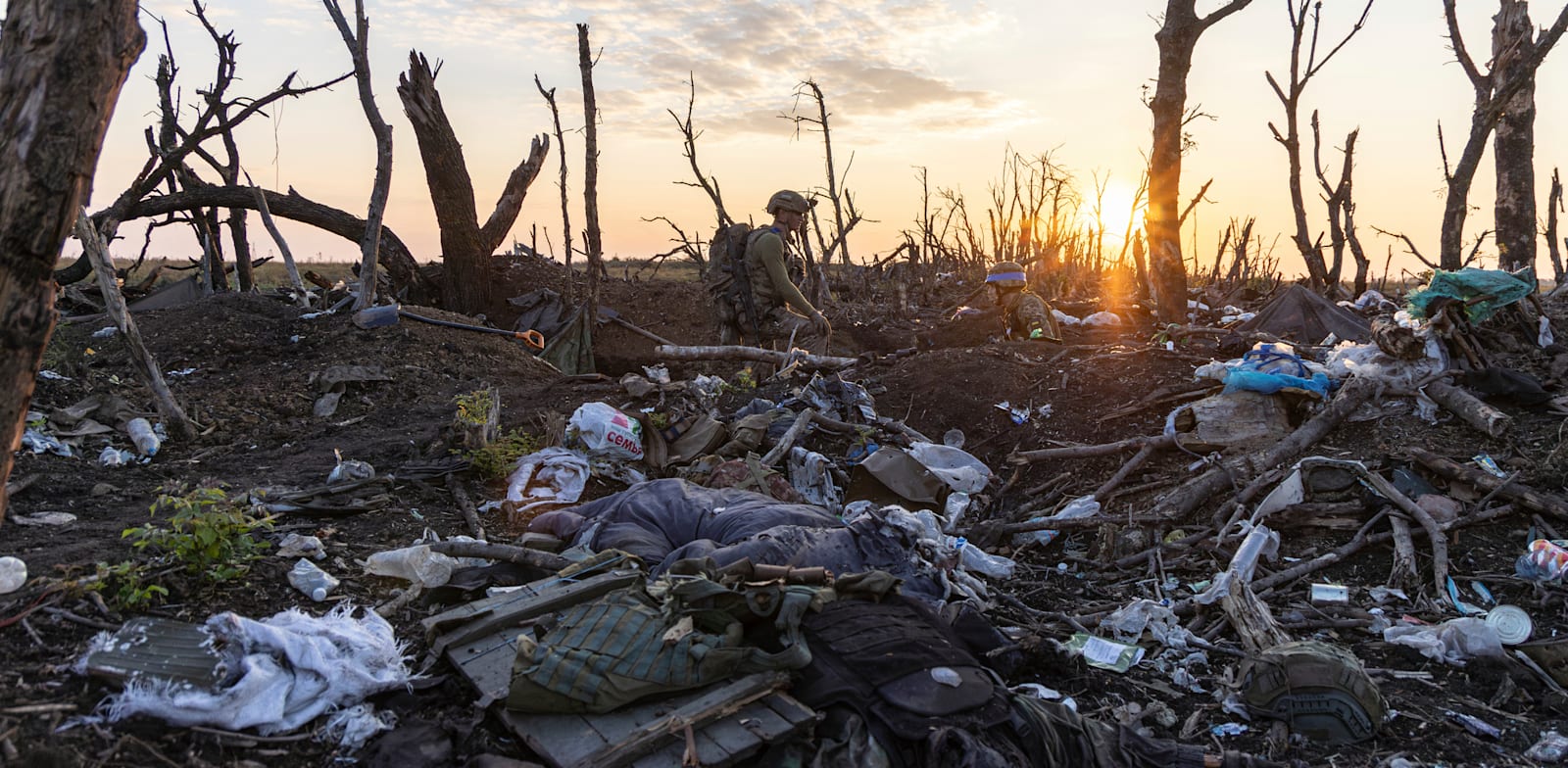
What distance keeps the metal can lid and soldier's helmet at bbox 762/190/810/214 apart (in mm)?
5799

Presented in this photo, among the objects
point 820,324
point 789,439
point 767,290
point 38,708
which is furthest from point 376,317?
point 38,708

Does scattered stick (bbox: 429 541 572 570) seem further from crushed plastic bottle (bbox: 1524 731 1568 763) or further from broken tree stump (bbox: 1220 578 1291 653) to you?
crushed plastic bottle (bbox: 1524 731 1568 763)

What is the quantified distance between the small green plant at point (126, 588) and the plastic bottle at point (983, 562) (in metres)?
3.46

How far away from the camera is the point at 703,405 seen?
736cm

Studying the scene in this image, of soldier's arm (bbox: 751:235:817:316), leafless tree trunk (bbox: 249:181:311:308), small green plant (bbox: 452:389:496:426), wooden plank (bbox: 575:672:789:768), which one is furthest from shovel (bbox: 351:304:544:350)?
wooden plank (bbox: 575:672:789:768)

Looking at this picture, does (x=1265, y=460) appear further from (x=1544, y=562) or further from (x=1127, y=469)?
(x=1544, y=562)

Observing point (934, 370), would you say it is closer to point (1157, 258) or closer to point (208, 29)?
point (1157, 258)

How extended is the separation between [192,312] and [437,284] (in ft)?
11.3

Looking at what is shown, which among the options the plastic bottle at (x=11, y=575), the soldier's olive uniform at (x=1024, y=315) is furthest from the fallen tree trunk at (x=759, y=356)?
the plastic bottle at (x=11, y=575)

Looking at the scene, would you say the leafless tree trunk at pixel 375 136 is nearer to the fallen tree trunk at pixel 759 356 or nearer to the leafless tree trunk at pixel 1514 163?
the fallen tree trunk at pixel 759 356

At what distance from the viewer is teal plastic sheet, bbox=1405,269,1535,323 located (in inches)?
237

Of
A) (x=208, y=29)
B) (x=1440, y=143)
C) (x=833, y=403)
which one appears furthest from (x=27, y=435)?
(x=1440, y=143)

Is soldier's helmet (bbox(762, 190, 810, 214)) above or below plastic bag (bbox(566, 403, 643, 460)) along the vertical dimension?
above

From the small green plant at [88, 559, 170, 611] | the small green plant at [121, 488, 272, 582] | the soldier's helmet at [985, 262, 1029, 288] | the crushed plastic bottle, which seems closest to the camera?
the crushed plastic bottle
